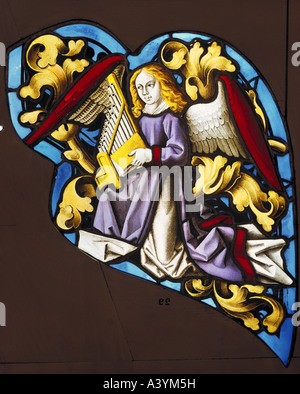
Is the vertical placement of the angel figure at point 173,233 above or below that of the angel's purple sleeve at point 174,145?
below

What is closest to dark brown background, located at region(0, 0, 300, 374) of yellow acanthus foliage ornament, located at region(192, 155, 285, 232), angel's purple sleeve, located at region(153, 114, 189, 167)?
yellow acanthus foliage ornament, located at region(192, 155, 285, 232)

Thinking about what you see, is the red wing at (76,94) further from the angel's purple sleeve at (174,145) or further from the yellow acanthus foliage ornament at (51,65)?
the angel's purple sleeve at (174,145)

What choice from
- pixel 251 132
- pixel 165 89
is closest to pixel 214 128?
pixel 251 132

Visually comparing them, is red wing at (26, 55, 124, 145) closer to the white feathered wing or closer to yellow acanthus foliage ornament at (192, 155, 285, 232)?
the white feathered wing

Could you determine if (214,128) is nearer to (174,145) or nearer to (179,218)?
(174,145)

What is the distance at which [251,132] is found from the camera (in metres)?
2.60

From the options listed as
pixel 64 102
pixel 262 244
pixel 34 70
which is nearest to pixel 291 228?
pixel 262 244

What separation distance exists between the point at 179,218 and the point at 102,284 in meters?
0.43

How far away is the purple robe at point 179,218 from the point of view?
8.48 ft

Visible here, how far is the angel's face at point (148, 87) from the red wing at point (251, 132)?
285 millimetres

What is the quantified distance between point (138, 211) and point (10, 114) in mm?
692

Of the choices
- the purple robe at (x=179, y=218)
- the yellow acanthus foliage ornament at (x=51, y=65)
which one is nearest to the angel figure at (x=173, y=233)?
the purple robe at (x=179, y=218)

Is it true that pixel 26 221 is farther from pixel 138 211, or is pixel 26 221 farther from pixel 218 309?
pixel 218 309

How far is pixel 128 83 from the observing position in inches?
103
